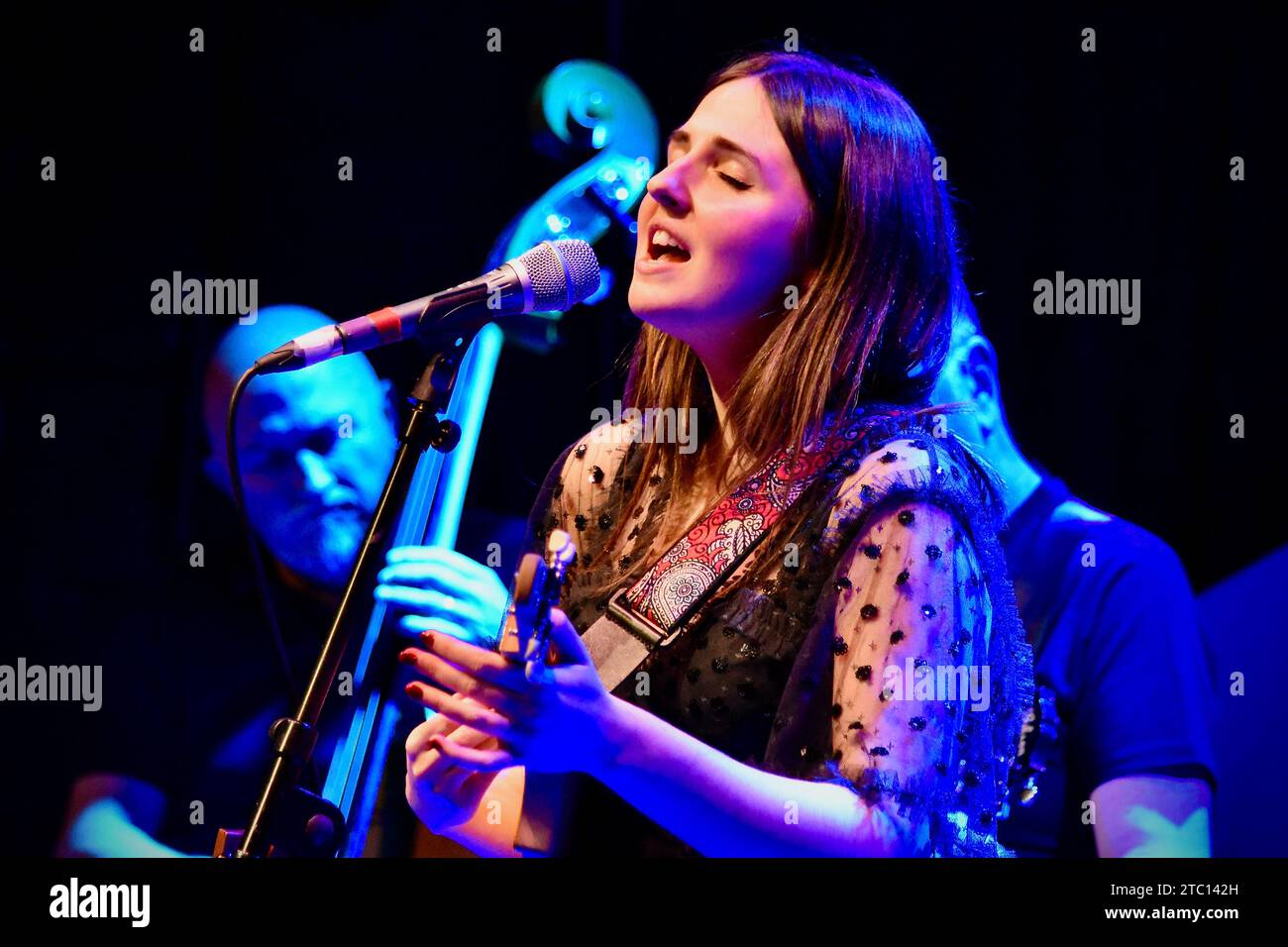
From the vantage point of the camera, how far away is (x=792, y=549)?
1314 mm

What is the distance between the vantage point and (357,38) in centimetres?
227

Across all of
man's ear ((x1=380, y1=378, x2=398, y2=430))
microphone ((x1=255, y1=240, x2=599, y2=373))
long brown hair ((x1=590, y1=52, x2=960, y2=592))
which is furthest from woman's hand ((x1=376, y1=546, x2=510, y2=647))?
man's ear ((x1=380, y1=378, x2=398, y2=430))

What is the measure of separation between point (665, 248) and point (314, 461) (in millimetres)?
1061

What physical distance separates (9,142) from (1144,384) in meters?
2.04

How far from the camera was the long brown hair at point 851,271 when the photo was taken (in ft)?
4.51

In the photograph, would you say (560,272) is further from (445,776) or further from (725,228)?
(445,776)

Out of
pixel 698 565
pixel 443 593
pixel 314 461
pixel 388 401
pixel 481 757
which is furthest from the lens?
pixel 388 401

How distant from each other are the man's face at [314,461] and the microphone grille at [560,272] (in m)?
0.95

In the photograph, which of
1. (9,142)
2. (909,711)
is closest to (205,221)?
(9,142)

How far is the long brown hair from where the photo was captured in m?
1.37

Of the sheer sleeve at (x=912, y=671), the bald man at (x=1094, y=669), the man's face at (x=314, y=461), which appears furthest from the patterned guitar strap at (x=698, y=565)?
the man's face at (x=314, y=461)

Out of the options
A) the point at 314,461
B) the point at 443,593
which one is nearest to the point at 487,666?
the point at 443,593

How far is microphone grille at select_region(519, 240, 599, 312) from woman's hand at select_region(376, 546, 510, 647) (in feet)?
0.96

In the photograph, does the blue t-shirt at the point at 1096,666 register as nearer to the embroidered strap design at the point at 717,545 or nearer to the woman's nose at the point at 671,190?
the embroidered strap design at the point at 717,545
